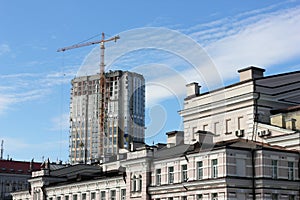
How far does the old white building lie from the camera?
5031 centimetres

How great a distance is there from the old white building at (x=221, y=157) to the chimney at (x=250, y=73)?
118mm

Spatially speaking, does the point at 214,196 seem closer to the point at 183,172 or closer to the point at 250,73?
the point at 183,172

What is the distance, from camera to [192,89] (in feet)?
239

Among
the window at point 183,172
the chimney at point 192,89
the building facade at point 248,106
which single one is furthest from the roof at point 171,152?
the chimney at point 192,89

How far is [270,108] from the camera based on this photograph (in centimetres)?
6359

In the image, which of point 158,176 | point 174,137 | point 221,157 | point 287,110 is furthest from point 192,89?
point 221,157

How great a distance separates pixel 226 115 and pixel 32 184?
3375cm

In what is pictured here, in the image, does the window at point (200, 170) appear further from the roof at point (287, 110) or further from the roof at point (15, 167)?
the roof at point (15, 167)

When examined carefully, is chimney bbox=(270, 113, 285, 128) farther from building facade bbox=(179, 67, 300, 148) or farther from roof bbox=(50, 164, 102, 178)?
roof bbox=(50, 164, 102, 178)

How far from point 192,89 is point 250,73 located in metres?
10.6

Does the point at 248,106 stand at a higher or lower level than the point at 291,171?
higher

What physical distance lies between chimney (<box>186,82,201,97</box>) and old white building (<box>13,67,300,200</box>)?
0.13m

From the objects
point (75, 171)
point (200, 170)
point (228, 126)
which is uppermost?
point (228, 126)

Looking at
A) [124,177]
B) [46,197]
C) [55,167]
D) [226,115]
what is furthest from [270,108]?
[55,167]
